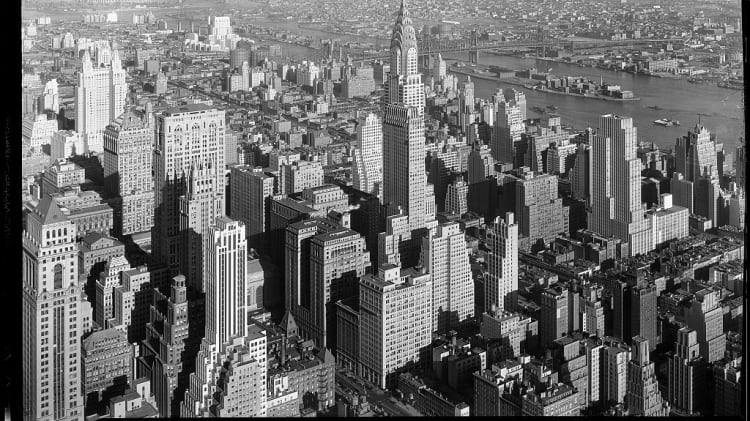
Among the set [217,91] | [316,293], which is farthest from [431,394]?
[217,91]

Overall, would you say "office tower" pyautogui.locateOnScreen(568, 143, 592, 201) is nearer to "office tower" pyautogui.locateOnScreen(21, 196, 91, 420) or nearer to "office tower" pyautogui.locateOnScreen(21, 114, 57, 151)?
"office tower" pyautogui.locateOnScreen(21, 114, 57, 151)

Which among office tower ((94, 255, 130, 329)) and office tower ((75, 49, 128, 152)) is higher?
office tower ((75, 49, 128, 152))

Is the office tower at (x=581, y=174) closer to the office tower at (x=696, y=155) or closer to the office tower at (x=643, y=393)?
the office tower at (x=696, y=155)

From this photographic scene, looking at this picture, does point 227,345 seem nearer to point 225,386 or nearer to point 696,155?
point 225,386

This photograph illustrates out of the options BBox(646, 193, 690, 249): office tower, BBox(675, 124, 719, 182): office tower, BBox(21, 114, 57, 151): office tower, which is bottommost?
BBox(646, 193, 690, 249): office tower

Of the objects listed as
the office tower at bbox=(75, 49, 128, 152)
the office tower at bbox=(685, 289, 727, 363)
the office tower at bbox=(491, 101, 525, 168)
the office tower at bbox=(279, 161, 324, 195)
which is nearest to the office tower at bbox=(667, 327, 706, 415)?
the office tower at bbox=(685, 289, 727, 363)

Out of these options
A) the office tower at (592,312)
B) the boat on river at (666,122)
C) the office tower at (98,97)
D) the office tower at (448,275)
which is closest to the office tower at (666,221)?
the boat on river at (666,122)

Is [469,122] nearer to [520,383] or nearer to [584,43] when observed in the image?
[584,43]
